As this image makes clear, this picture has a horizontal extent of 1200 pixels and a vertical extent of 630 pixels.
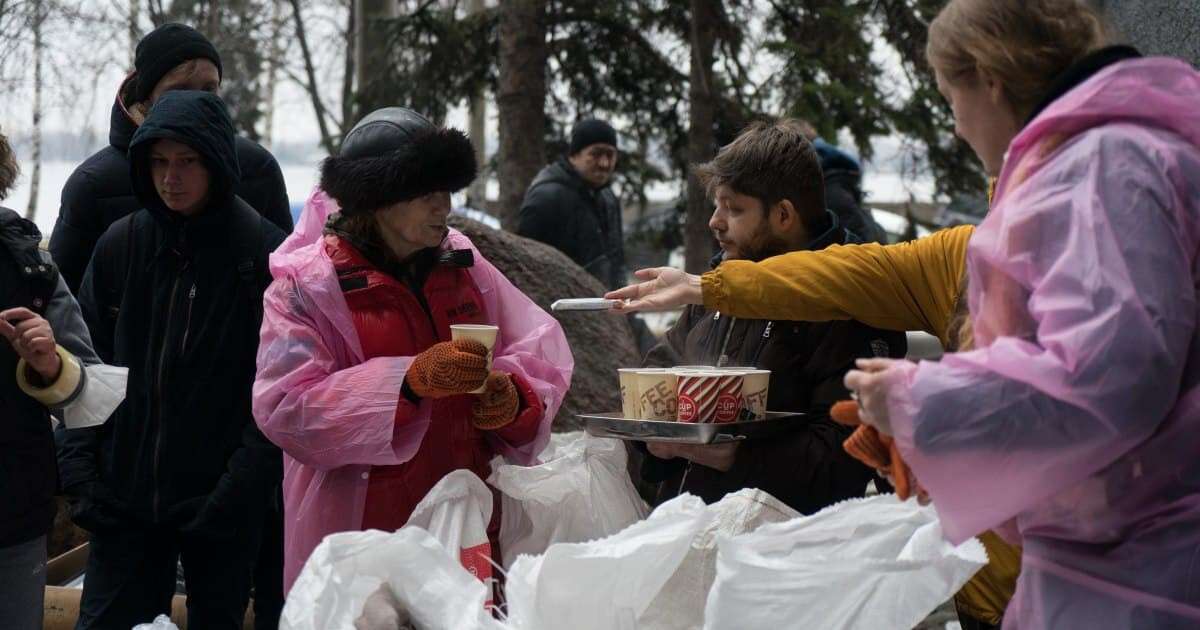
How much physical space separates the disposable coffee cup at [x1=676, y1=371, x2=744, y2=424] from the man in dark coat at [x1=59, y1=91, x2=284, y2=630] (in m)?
1.49

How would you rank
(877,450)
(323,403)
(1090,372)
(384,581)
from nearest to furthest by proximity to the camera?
1. (1090,372)
2. (877,450)
3. (384,581)
4. (323,403)

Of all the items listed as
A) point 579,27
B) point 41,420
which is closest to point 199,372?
point 41,420

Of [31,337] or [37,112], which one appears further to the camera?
[37,112]

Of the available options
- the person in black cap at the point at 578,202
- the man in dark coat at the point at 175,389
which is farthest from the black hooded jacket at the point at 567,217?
the man in dark coat at the point at 175,389

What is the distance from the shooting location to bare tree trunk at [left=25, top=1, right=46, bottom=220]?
12.6 m

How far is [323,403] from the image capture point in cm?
318

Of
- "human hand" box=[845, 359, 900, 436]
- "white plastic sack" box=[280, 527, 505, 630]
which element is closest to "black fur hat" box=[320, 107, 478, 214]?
"white plastic sack" box=[280, 527, 505, 630]

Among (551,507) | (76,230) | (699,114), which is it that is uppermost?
(699,114)

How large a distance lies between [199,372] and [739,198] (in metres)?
1.60

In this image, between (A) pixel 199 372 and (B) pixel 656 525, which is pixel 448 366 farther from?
(A) pixel 199 372

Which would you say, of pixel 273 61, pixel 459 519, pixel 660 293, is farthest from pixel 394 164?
pixel 273 61

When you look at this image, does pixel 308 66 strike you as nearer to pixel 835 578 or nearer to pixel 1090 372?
pixel 835 578

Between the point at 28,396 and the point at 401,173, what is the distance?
1.15m

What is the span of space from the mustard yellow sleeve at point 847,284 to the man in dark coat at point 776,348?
171 millimetres
